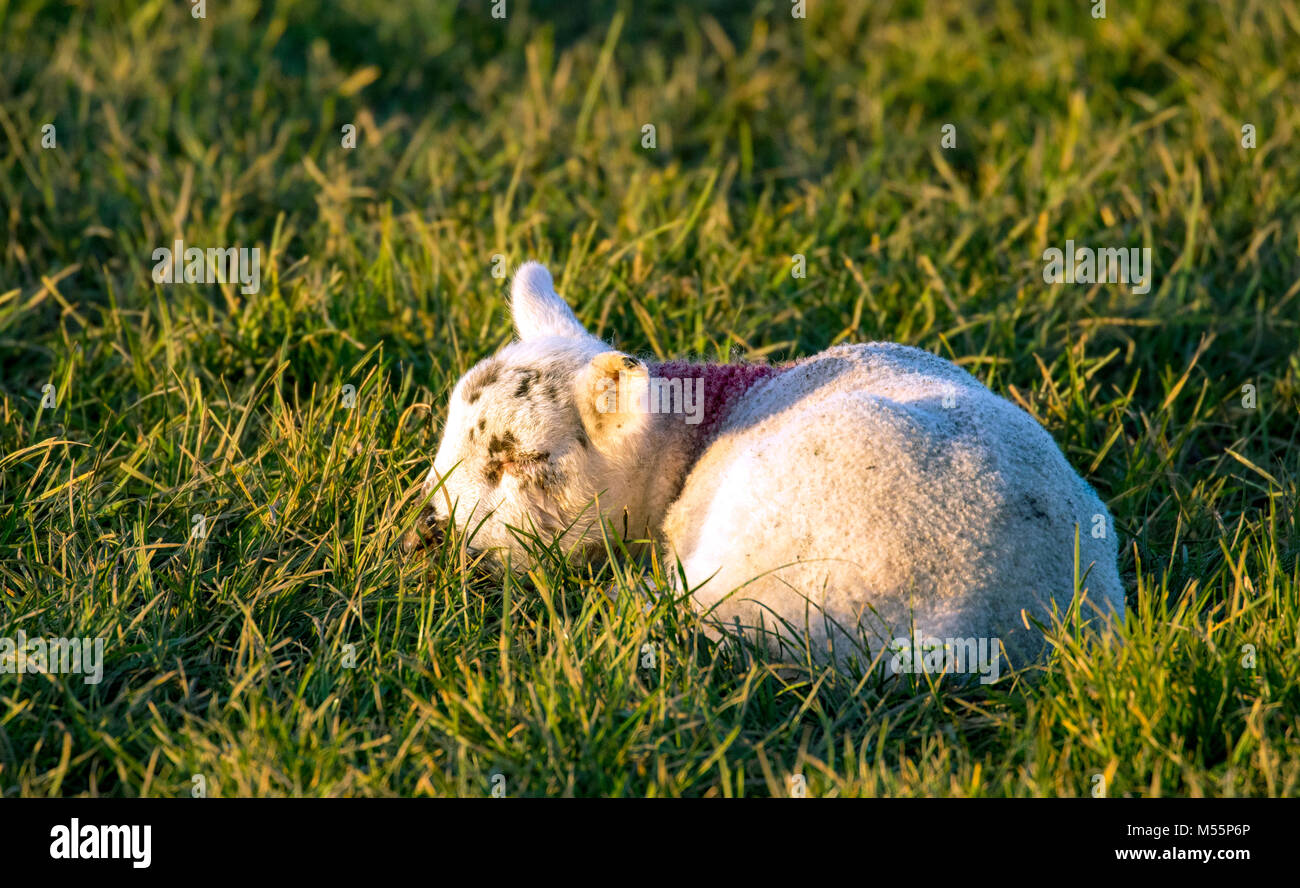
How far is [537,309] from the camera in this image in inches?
185

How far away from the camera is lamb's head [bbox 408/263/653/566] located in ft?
13.8

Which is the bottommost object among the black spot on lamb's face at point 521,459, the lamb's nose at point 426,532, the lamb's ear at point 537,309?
the lamb's nose at point 426,532

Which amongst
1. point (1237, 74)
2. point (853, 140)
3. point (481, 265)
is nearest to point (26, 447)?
point (481, 265)

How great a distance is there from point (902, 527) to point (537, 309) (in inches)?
63.7

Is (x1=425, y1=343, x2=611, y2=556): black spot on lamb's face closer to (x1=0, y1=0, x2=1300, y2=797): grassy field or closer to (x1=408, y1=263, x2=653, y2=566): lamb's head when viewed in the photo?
(x1=408, y1=263, x2=653, y2=566): lamb's head

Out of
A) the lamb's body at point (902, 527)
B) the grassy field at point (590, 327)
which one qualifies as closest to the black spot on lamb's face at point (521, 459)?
the grassy field at point (590, 327)

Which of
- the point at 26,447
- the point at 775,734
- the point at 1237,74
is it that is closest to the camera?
the point at 775,734

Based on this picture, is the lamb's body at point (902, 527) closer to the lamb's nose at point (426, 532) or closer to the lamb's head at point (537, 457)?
A: the lamb's head at point (537, 457)

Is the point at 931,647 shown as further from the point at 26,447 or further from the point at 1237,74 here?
the point at 1237,74

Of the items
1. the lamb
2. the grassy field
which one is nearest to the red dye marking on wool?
the lamb

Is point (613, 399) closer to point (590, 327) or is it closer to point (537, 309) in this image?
point (537, 309)

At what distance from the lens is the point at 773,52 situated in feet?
29.7

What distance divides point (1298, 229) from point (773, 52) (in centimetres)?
372

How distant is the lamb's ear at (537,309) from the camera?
465 centimetres
